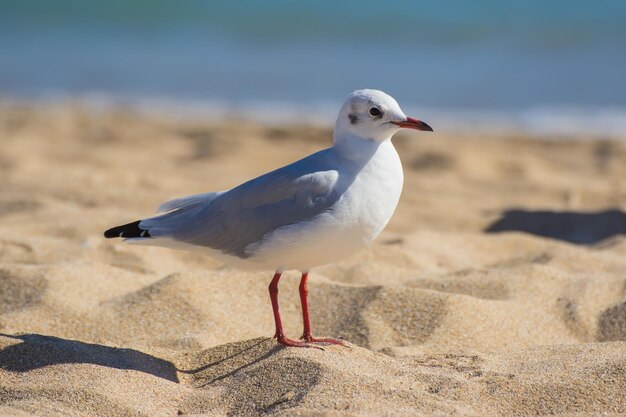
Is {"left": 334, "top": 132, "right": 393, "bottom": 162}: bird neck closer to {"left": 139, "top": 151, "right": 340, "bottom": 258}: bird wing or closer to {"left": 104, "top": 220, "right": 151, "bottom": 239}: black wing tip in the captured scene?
{"left": 139, "top": 151, "right": 340, "bottom": 258}: bird wing

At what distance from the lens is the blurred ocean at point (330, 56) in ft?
41.3

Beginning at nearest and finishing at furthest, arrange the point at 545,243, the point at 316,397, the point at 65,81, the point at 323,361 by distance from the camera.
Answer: the point at 316,397 < the point at 323,361 < the point at 545,243 < the point at 65,81

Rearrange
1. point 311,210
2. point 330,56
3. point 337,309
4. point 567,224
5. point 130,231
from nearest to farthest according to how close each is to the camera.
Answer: point 311,210
point 130,231
point 337,309
point 567,224
point 330,56

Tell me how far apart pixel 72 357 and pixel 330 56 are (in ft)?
47.2

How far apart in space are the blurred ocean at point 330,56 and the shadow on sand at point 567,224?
4.25 m

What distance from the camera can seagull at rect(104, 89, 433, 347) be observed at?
11.2 ft

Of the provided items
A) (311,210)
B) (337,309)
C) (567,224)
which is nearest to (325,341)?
(311,210)

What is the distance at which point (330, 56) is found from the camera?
17.4 meters

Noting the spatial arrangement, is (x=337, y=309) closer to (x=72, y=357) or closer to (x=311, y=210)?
(x=311, y=210)

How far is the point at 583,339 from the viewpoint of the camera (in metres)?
4.08

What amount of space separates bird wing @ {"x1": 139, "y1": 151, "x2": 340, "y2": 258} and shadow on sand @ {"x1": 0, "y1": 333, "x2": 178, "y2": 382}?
461 millimetres

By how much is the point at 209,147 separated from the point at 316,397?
6121 mm

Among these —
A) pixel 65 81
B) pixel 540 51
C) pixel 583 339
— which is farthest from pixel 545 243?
pixel 540 51

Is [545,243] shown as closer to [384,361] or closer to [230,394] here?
[384,361]
